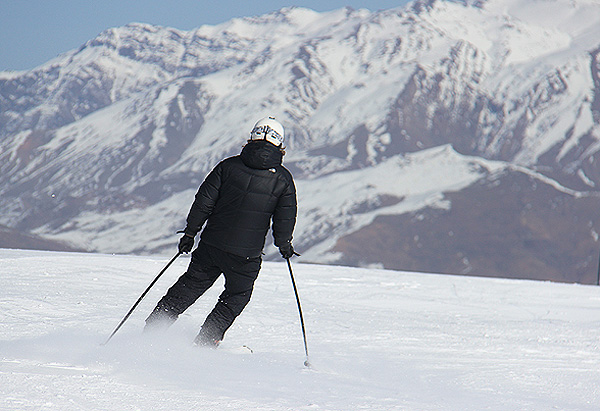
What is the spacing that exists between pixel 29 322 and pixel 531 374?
5.12m

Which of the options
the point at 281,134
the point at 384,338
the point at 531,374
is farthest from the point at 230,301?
the point at 531,374

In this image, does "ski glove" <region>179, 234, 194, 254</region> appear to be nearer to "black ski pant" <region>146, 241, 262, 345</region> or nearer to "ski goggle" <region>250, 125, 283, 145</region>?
"black ski pant" <region>146, 241, 262, 345</region>

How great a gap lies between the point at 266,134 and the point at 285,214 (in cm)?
81

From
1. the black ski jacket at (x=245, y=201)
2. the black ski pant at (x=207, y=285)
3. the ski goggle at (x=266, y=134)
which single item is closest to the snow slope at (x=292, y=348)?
the black ski pant at (x=207, y=285)

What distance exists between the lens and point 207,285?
663 cm

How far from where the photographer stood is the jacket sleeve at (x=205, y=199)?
6363 millimetres

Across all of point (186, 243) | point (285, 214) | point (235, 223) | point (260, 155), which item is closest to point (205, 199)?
point (235, 223)

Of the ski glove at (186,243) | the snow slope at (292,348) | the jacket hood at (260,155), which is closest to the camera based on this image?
the snow slope at (292,348)

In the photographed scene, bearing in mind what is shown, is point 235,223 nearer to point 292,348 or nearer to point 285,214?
point 285,214

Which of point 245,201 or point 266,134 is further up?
point 266,134

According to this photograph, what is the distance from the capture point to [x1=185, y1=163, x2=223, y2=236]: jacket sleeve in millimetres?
6363

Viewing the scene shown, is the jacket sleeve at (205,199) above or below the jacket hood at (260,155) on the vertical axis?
below

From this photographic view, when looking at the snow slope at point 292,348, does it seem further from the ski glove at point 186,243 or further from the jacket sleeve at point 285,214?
the jacket sleeve at point 285,214

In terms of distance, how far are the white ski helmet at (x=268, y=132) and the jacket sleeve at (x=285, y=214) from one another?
42cm
